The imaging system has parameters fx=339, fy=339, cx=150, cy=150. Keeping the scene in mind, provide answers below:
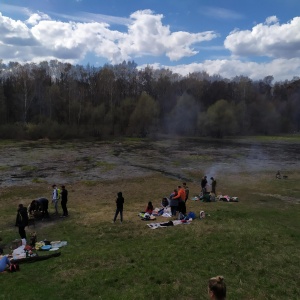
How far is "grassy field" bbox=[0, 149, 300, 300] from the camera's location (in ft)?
36.1

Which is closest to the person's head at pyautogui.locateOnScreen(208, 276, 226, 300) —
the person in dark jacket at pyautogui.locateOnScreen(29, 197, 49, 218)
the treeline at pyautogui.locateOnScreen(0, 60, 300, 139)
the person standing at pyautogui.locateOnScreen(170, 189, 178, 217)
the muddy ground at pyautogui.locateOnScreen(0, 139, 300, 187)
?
the person standing at pyautogui.locateOnScreen(170, 189, 178, 217)

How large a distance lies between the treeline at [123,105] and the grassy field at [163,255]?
73.6 metres

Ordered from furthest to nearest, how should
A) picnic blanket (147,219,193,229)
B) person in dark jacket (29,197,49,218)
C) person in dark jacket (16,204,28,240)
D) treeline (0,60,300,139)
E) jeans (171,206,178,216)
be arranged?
treeline (0,60,300,139)
jeans (171,206,178,216)
person in dark jacket (29,197,49,218)
picnic blanket (147,219,193,229)
person in dark jacket (16,204,28,240)

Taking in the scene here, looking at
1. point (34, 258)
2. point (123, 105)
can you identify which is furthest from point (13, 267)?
point (123, 105)

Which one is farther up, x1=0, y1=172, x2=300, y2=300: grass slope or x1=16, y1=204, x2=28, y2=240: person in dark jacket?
x1=16, y1=204, x2=28, y2=240: person in dark jacket

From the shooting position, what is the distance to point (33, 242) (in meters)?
15.9

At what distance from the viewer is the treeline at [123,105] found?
100 meters

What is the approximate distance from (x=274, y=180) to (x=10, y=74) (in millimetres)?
105439

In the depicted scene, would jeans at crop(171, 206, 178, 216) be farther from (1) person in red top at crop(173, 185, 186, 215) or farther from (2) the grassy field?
(2) the grassy field

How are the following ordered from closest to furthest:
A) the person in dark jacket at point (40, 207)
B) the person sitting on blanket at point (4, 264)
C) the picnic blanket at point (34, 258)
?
the person sitting on blanket at point (4, 264)
the picnic blanket at point (34, 258)
the person in dark jacket at point (40, 207)

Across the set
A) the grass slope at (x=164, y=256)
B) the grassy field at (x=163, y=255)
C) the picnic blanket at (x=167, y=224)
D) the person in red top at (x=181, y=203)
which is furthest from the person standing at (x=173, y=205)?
the grassy field at (x=163, y=255)

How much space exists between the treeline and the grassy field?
73632mm

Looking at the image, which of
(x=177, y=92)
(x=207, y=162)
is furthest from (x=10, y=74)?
(x=207, y=162)

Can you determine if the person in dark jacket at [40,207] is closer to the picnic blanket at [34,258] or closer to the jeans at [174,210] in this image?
the picnic blanket at [34,258]
